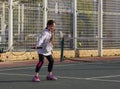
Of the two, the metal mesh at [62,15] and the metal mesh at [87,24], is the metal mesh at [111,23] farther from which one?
the metal mesh at [62,15]

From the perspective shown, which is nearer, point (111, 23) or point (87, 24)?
point (87, 24)

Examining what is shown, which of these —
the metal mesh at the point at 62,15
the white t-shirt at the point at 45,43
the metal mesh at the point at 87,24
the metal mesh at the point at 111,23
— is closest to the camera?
the white t-shirt at the point at 45,43

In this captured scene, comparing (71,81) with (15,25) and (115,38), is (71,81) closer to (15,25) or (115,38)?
(15,25)

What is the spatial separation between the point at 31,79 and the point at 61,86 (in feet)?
6.98

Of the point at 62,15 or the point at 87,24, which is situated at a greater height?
the point at 62,15

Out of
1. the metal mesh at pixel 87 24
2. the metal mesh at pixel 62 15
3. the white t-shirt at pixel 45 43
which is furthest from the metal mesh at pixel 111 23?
the white t-shirt at pixel 45 43

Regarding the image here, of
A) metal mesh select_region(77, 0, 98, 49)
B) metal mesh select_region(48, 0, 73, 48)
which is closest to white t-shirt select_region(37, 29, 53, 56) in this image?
metal mesh select_region(48, 0, 73, 48)

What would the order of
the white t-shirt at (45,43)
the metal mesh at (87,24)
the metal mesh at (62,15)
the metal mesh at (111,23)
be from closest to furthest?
1. the white t-shirt at (45,43)
2. the metal mesh at (62,15)
3. the metal mesh at (87,24)
4. the metal mesh at (111,23)

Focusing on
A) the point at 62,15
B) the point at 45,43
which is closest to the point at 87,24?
the point at 62,15

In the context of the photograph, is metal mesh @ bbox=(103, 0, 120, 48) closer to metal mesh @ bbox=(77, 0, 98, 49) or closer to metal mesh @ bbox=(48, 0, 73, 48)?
metal mesh @ bbox=(77, 0, 98, 49)

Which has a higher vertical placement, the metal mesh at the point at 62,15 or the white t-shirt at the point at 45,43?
the metal mesh at the point at 62,15

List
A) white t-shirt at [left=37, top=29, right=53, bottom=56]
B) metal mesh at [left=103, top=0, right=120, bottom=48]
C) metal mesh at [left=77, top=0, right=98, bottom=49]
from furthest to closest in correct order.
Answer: metal mesh at [left=103, top=0, right=120, bottom=48] < metal mesh at [left=77, top=0, right=98, bottom=49] < white t-shirt at [left=37, top=29, right=53, bottom=56]

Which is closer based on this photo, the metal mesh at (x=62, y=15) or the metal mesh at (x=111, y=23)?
the metal mesh at (x=62, y=15)

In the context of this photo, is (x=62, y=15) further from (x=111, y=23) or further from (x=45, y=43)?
(x=45, y=43)
